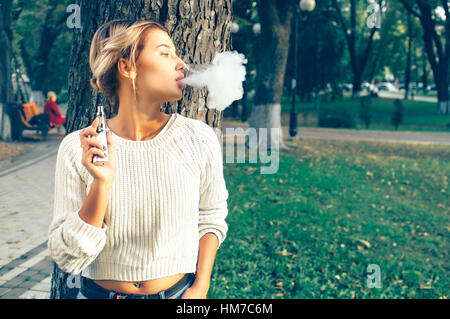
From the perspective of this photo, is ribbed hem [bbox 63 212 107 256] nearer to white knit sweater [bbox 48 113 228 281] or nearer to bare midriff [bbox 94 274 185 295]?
white knit sweater [bbox 48 113 228 281]

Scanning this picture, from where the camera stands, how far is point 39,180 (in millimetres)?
9594

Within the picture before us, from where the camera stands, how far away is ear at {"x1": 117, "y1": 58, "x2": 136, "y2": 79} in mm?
1615

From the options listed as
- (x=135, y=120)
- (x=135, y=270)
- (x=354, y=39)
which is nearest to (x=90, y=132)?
(x=135, y=120)

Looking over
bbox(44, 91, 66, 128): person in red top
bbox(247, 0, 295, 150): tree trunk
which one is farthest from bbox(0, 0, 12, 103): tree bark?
bbox(247, 0, 295, 150): tree trunk

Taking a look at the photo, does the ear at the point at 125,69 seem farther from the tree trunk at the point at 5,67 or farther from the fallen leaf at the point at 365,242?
the tree trunk at the point at 5,67

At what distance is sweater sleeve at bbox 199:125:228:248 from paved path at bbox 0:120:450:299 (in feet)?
9.93

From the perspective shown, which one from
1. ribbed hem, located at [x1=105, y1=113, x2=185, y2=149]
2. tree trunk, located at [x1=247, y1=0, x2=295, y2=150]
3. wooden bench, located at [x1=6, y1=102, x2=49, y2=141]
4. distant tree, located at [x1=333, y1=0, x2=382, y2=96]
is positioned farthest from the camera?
distant tree, located at [x1=333, y1=0, x2=382, y2=96]

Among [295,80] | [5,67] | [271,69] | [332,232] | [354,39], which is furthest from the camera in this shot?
[354,39]

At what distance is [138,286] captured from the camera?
1779mm

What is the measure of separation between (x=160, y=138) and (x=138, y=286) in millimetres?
621

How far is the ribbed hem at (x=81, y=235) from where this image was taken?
1.55m

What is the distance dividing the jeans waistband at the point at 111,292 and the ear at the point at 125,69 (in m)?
0.89

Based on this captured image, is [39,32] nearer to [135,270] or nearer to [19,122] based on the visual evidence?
[19,122]

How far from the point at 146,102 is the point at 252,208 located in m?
5.73
